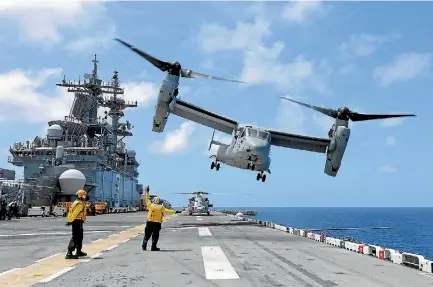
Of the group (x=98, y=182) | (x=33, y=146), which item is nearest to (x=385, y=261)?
(x=98, y=182)

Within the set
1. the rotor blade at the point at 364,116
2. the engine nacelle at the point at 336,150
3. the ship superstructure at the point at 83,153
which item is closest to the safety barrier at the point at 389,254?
the engine nacelle at the point at 336,150

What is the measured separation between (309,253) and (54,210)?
44.5 meters

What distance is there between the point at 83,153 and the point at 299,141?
164ft

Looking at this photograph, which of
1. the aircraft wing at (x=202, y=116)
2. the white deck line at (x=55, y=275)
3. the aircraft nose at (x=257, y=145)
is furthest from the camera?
the aircraft wing at (x=202, y=116)

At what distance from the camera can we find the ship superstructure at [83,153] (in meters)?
67.1

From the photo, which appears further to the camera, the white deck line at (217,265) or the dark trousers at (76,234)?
the dark trousers at (76,234)

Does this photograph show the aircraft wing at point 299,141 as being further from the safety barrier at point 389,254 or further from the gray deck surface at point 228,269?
the gray deck surface at point 228,269

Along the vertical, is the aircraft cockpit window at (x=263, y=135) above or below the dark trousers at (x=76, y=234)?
above

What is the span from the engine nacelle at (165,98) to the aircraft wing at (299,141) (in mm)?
9757

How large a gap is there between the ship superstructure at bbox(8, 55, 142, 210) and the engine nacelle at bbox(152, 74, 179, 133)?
38.3m

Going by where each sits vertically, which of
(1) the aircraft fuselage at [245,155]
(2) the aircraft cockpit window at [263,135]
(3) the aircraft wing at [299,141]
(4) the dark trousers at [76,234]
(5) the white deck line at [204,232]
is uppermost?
(3) the aircraft wing at [299,141]

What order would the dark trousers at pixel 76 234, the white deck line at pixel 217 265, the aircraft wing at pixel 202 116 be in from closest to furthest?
the white deck line at pixel 217 265 < the dark trousers at pixel 76 234 < the aircraft wing at pixel 202 116

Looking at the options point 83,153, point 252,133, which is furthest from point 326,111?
point 83,153

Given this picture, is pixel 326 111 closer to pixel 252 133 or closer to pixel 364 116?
pixel 364 116
